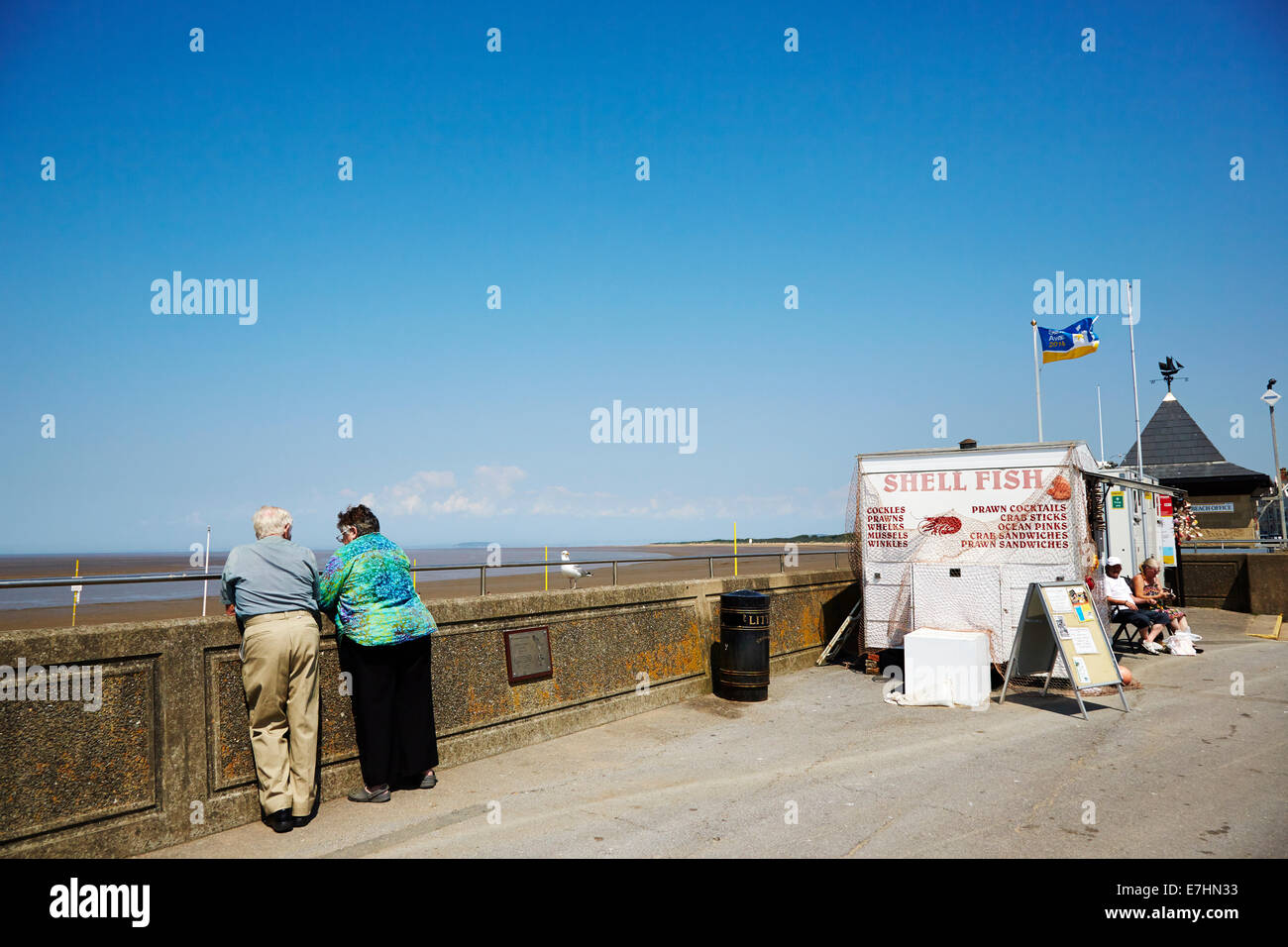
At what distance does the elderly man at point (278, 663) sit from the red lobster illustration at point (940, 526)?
27.5ft

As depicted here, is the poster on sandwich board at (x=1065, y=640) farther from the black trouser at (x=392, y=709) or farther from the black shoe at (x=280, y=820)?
the black shoe at (x=280, y=820)

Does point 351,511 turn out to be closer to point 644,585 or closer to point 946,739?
point 644,585

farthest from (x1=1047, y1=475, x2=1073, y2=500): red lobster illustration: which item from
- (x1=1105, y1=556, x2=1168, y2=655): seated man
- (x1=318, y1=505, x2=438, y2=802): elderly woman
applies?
(x1=318, y1=505, x2=438, y2=802): elderly woman

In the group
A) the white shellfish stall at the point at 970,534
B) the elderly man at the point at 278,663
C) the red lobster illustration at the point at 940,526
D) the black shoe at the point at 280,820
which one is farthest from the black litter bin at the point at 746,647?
the black shoe at the point at 280,820

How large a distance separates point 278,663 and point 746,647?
5638 mm

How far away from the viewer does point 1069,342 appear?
59.0ft

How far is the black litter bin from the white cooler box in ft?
5.58

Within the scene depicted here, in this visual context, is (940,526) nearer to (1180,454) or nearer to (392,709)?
(392,709)

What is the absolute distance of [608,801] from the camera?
6059 mm

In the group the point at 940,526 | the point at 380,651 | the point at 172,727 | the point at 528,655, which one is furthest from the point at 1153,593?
the point at 172,727

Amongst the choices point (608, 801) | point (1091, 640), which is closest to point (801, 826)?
point (608, 801)

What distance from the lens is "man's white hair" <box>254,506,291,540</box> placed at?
563 centimetres

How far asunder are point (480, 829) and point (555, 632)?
9.26ft

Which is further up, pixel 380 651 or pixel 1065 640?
pixel 380 651
